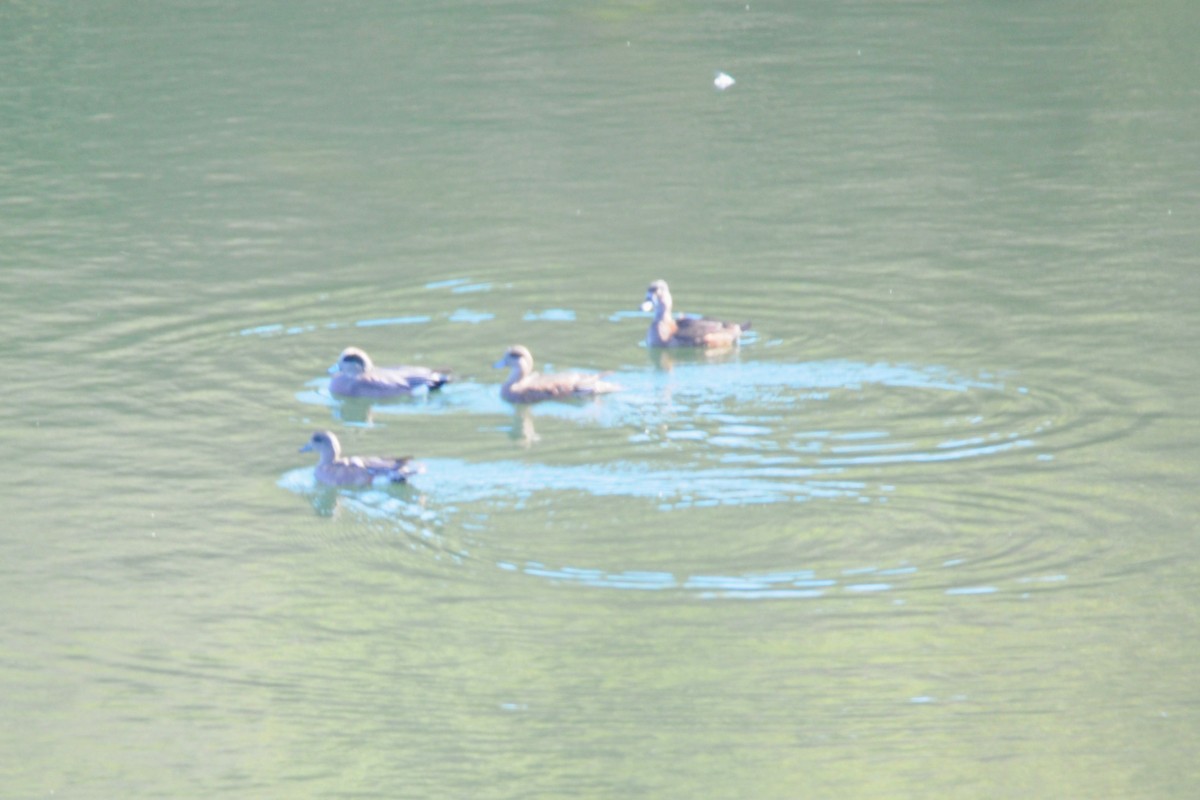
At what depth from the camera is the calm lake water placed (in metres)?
8.35

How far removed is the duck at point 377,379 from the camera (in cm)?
1235

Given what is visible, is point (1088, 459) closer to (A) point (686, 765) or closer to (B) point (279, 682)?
(A) point (686, 765)

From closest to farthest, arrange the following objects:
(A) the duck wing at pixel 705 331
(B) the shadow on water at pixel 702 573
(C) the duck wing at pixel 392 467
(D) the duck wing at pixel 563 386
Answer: (B) the shadow on water at pixel 702 573 < (C) the duck wing at pixel 392 467 < (D) the duck wing at pixel 563 386 < (A) the duck wing at pixel 705 331

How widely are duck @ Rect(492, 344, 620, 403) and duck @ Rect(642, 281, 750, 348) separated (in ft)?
2.88

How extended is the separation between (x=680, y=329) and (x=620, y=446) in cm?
201

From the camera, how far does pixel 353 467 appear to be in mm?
10906

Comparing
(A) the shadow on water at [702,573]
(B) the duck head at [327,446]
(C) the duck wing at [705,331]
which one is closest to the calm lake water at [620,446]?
(A) the shadow on water at [702,573]

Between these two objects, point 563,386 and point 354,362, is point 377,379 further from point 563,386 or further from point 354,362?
point 563,386

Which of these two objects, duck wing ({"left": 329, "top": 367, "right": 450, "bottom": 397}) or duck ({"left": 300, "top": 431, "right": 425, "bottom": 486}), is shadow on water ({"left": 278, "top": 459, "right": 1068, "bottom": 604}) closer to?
duck ({"left": 300, "top": 431, "right": 425, "bottom": 486})

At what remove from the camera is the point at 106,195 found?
18047 millimetres

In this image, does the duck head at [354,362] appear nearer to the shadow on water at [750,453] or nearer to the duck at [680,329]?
the shadow on water at [750,453]

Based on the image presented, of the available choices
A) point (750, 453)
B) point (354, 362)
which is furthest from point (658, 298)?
point (750, 453)

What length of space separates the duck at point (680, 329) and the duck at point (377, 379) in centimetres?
154

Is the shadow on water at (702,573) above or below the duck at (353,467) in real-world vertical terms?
below
